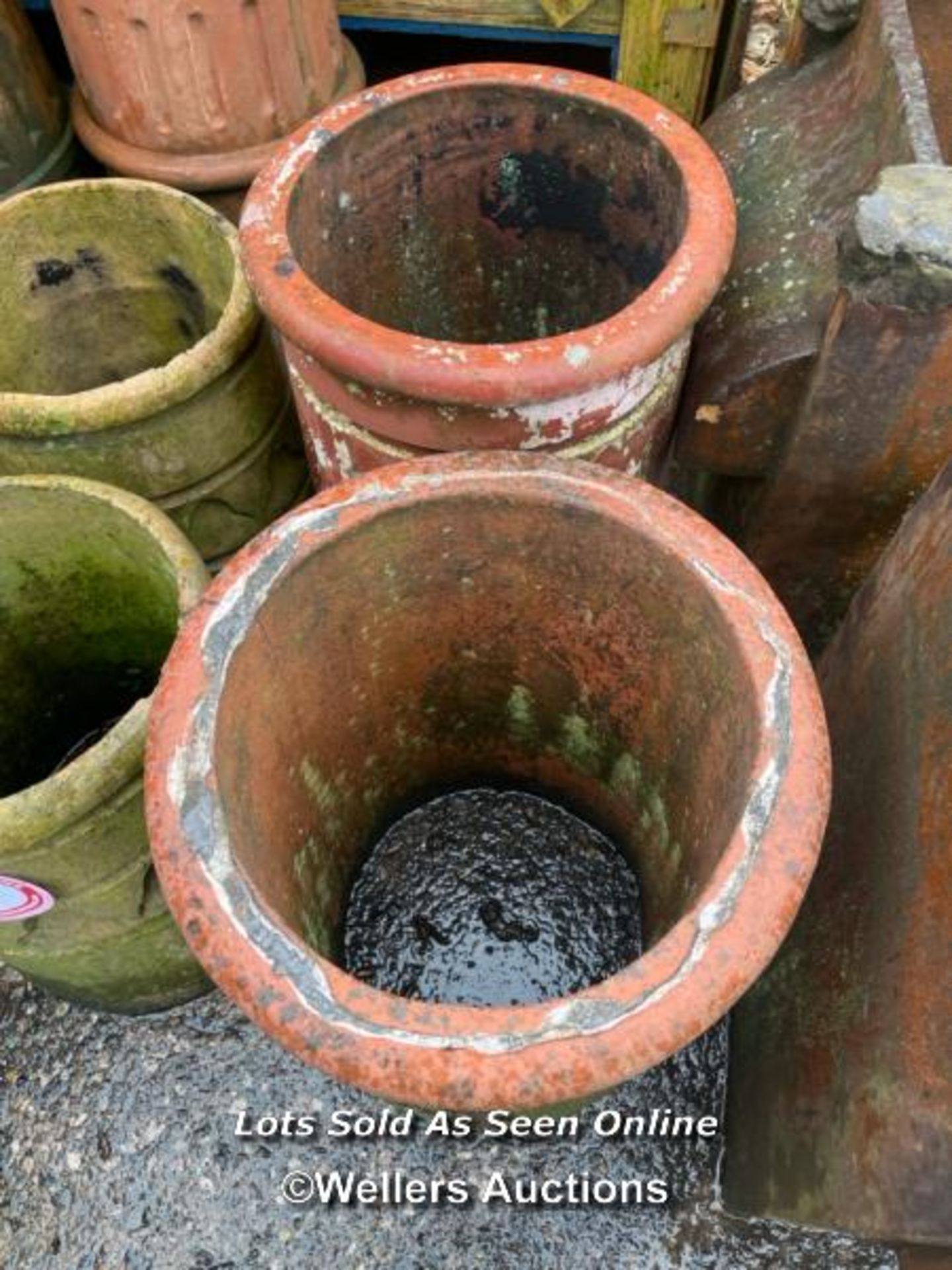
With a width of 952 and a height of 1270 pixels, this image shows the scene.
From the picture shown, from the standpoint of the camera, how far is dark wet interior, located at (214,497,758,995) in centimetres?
154

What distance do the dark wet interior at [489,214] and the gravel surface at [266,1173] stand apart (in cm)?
163

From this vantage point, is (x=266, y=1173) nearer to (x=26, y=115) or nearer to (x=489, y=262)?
(x=489, y=262)

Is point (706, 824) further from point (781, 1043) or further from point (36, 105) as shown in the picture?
point (36, 105)

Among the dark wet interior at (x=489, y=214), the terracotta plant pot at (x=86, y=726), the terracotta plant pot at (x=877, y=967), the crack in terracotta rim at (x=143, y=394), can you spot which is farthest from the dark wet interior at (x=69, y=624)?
the terracotta plant pot at (x=877, y=967)

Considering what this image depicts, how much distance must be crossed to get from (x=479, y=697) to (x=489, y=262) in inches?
41.4

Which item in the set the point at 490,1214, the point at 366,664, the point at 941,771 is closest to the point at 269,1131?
the point at 490,1214

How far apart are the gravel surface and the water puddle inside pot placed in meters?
0.27

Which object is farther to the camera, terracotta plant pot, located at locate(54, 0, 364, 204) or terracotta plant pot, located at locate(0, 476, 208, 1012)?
terracotta plant pot, located at locate(54, 0, 364, 204)

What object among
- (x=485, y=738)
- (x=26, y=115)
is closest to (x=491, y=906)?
(x=485, y=738)

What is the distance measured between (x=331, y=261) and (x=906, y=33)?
3.96 feet

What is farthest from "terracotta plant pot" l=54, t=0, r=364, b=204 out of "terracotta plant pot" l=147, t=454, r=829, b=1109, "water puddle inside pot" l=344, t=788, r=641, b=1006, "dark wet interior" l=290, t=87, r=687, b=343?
"water puddle inside pot" l=344, t=788, r=641, b=1006

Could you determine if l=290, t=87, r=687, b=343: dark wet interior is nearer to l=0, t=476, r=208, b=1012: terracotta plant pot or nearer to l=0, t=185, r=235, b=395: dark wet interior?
l=0, t=185, r=235, b=395: dark wet interior

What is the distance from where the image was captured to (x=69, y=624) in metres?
2.32

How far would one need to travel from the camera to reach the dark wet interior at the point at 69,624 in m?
2.01
